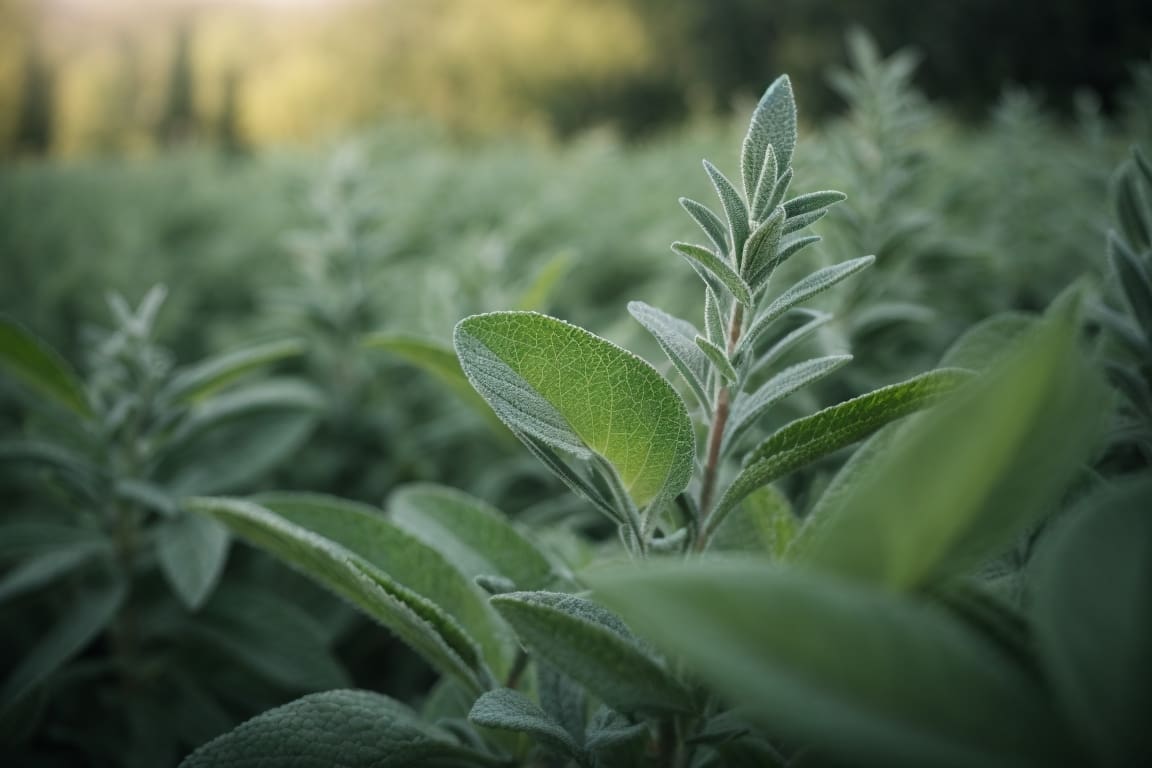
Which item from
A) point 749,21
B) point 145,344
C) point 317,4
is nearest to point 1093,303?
point 145,344

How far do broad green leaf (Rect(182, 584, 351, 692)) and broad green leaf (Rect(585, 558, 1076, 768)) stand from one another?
1048 mm

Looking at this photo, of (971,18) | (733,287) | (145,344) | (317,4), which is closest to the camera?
(733,287)

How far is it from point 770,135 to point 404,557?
1.83 feet

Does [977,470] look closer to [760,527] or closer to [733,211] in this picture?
[733,211]

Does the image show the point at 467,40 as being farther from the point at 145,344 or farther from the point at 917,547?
the point at 917,547

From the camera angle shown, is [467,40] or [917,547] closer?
[917,547]

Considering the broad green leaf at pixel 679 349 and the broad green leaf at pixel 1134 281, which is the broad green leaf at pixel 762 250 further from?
the broad green leaf at pixel 1134 281

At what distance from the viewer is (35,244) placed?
4.11 m

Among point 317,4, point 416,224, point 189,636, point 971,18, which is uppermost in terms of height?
point 317,4

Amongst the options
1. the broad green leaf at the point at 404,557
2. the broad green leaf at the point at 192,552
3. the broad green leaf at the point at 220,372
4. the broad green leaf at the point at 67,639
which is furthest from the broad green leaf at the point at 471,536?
the broad green leaf at the point at 67,639

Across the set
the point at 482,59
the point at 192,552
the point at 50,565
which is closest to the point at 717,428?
the point at 192,552

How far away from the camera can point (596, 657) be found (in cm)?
58

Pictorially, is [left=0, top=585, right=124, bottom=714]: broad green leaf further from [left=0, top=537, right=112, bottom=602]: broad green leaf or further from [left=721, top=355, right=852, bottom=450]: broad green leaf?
[left=721, top=355, right=852, bottom=450]: broad green leaf

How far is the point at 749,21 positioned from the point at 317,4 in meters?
10.4
